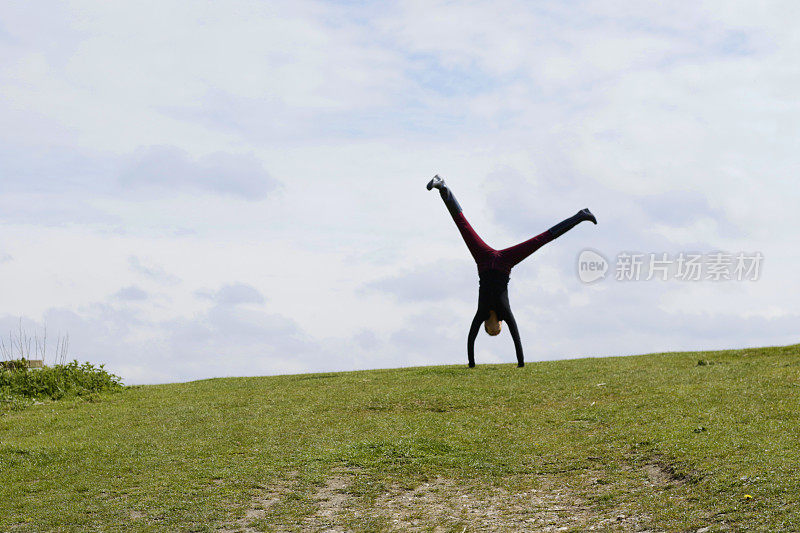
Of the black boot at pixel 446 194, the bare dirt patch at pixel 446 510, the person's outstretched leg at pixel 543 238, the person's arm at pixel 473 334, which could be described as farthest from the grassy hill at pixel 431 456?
the black boot at pixel 446 194

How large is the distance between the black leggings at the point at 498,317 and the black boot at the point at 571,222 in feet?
4.45

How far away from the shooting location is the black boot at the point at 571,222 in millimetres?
13836

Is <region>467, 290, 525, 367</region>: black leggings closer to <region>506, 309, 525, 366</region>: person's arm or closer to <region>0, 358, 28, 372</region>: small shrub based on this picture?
<region>506, 309, 525, 366</region>: person's arm

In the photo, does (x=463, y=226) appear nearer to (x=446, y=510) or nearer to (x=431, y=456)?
(x=431, y=456)

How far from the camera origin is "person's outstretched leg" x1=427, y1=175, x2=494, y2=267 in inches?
555

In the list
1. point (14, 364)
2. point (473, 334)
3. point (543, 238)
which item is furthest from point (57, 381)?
point (543, 238)

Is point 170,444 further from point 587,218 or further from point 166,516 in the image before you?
point 587,218

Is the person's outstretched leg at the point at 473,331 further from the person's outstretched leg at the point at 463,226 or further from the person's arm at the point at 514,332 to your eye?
the person's outstretched leg at the point at 463,226

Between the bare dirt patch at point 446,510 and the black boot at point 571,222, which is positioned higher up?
the black boot at point 571,222

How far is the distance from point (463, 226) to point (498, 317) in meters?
1.74

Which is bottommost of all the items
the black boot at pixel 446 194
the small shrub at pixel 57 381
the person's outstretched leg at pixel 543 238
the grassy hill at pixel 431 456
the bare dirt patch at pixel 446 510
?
the bare dirt patch at pixel 446 510

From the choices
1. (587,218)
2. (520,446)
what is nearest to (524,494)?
(520,446)

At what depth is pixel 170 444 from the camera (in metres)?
13.3

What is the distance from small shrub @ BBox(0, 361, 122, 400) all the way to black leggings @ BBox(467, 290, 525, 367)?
385 inches
